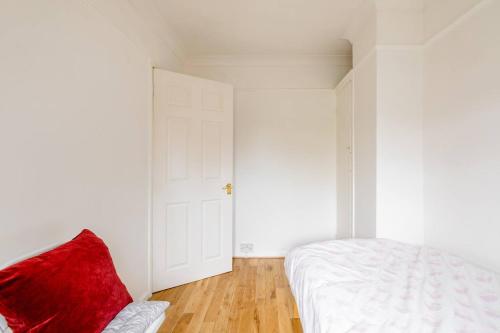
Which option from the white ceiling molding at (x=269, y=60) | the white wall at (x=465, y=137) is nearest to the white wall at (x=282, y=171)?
the white ceiling molding at (x=269, y=60)

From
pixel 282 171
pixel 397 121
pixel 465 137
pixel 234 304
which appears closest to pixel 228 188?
A: pixel 282 171

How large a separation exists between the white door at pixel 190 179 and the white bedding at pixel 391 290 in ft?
3.90

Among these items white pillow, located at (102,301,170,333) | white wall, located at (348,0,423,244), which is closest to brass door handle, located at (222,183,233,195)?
white wall, located at (348,0,423,244)

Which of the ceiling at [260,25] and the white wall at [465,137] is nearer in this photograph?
the white wall at [465,137]

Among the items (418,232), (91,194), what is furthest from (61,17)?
(418,232)

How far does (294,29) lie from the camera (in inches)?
94.9

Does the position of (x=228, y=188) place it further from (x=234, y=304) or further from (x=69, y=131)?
(x=69, y=131)

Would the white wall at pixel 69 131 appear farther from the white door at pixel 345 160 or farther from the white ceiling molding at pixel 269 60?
the white door at pixel 345 160

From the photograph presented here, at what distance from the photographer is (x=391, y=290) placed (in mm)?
1050

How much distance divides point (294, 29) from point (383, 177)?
170 centimetres

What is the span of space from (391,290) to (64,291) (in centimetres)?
128

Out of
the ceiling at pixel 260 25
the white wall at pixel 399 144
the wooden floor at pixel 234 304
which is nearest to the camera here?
the wooden floor at pixel 234 304

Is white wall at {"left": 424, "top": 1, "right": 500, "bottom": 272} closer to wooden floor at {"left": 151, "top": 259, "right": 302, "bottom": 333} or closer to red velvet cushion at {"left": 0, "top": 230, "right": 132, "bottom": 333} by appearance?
wooden floor at {"left": 151, "top": 259, "right": 302, "bottom": 333}

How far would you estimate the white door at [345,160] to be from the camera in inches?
97.3
